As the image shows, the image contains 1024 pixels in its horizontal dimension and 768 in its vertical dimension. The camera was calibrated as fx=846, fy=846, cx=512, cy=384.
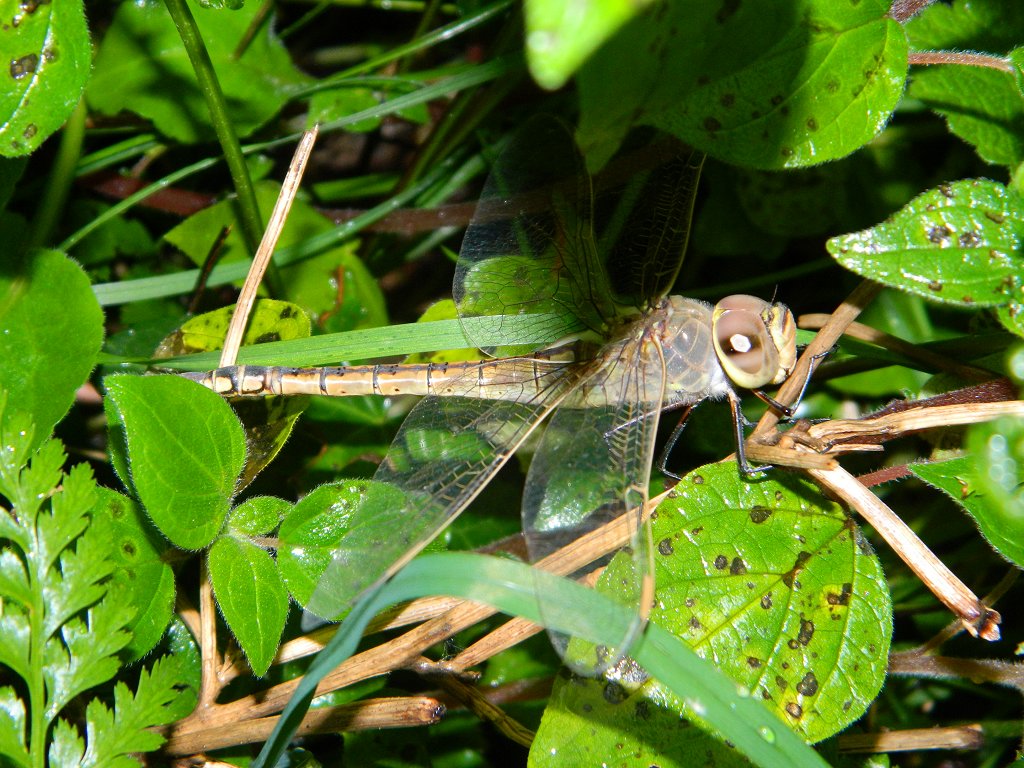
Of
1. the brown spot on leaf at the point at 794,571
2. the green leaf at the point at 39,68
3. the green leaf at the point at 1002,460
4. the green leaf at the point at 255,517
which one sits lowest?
the brown spot on leaf at the point at 794,571

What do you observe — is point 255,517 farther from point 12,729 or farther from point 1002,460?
point 1002,460

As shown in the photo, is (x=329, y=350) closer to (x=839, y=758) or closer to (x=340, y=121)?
(x=340, y=121)

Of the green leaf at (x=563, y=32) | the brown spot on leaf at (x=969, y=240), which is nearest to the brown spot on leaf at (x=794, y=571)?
the brown spot on leaf at (x=969, y=240)

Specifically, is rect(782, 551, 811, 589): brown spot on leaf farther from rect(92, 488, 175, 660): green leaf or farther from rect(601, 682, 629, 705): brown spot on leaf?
rect(92, 488, 175, 660): green leaf

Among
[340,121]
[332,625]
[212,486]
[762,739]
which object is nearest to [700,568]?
[762,739]

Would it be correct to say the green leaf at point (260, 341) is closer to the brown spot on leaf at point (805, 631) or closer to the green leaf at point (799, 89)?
the green leaf at point (799, 89)

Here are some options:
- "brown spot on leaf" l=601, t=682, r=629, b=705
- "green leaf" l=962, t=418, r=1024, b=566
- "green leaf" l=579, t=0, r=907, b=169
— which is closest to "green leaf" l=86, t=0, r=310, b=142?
"green leaf" l=579, t=0, r=907, b=169
